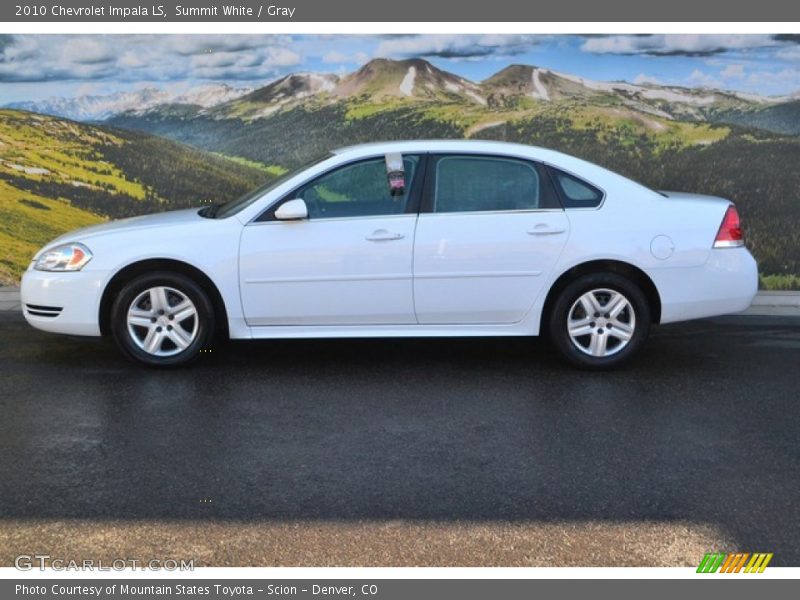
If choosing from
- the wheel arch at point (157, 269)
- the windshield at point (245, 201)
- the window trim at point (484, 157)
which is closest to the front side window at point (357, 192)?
the window trim at point (484, 157)

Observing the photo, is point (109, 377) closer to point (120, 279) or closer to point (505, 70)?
point (120, 279)

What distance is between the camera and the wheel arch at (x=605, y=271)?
21.1 feet

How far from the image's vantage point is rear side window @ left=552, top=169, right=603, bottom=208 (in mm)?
6488

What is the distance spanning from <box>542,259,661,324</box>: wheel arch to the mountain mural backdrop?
3.62 meters

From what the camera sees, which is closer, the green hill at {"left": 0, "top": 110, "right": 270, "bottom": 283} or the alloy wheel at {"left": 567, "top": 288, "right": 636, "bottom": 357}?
the alloy wheel at {"left": 567, "top": 288, "right": 636, "bottom": 357}

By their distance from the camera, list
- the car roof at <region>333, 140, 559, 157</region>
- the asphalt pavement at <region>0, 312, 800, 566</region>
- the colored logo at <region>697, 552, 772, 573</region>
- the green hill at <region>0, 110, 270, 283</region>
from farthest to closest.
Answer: the green hill at <region>0, 110, 270, 283</region>
the car roof at <region>333, 140, 559, 157</region>
the asphalt pavement at <region>0, 312, 800, 566</region>
the colored logo at <region>697, 552, 772, 573</region>

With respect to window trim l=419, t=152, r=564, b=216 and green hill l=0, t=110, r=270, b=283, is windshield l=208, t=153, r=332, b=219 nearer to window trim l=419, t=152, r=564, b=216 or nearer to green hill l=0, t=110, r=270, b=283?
window trim l=419, t=152, r=564, b=216

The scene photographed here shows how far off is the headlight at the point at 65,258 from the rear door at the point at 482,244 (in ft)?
7.15

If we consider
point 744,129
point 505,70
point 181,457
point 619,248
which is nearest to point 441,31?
point 505,70

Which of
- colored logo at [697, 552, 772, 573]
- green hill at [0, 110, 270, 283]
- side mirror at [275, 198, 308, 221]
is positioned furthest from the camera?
green hill at [0, 110, 270, 283]

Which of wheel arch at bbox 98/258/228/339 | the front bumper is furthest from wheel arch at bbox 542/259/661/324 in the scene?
the front bumper

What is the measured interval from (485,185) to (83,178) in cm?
517

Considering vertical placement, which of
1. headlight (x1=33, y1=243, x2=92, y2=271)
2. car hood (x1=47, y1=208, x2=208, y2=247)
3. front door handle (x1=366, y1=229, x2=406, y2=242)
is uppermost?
car hood (x1=47, y1=208, x2=208, y2=247)

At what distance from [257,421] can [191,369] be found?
3.88ft
